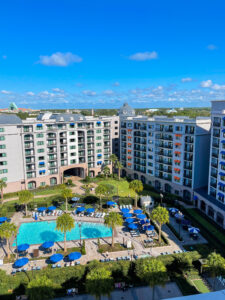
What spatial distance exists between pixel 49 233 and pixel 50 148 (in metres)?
31.1

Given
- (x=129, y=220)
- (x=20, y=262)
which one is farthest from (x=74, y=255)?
(x=129, y=220)

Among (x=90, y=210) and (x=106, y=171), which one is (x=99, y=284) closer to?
(x=90, y=210)

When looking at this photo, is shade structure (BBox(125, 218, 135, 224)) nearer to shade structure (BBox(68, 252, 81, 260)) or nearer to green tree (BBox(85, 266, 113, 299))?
shade structure (BBox(68, 252, 81, 260))

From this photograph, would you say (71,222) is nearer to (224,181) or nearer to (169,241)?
(169,241)

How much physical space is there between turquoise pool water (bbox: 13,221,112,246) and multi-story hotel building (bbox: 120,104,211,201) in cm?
2727

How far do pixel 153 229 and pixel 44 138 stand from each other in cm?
4246

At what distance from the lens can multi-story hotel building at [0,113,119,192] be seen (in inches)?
2618

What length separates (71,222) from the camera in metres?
40.7

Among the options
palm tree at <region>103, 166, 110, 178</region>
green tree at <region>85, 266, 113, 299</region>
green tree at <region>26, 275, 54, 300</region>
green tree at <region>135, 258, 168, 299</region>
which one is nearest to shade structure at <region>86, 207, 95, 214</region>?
palm tree at <region>103, 166, 110, 178</region>

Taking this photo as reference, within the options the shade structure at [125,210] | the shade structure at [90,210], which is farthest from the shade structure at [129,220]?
the shade structure at [90,210]

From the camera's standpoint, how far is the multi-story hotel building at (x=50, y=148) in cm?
6649

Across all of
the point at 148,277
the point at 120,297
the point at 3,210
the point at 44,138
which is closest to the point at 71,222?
the point at 120,297

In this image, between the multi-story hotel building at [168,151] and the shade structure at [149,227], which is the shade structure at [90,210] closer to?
the shade structure at [149,227]

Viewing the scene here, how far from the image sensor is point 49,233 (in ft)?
161
